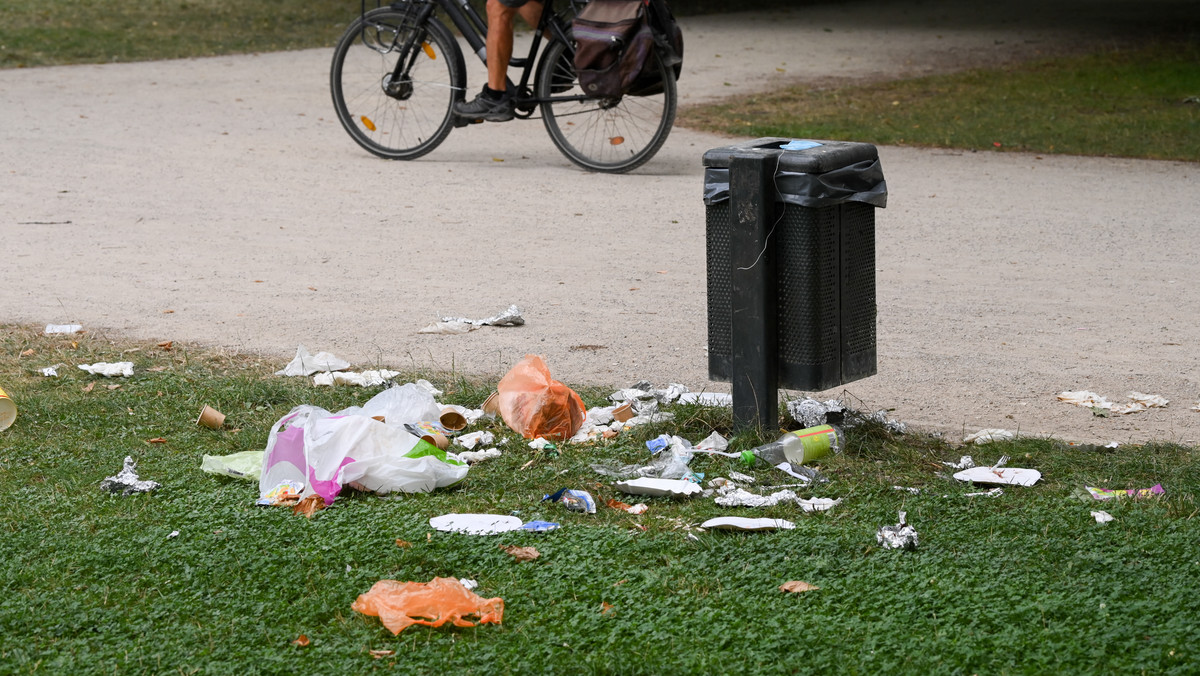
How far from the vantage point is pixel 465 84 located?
8953mm

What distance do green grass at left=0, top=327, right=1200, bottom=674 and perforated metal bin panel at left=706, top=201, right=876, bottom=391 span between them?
0.24 m

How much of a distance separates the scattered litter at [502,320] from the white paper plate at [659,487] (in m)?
1.89

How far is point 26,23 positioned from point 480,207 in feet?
41.1

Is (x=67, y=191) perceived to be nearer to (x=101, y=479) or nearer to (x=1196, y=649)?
(x=101, y=479)

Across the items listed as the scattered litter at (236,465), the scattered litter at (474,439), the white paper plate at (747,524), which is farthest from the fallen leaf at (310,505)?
the white paper plate at (747,524)

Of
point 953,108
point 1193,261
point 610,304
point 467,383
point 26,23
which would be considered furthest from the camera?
point 26,23

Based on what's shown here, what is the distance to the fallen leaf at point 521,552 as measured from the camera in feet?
10.4

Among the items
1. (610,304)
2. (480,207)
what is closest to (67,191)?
(480,207)

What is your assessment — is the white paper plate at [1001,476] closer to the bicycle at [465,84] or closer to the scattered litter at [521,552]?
the scattered litter at [521,552]

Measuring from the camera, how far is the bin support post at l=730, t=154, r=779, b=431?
3803 mm

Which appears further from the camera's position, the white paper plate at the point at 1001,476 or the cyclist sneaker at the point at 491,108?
the cyclist sneaker at the point at 491,108

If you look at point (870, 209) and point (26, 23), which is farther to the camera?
point (26, 23)

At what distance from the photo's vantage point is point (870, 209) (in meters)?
4.00

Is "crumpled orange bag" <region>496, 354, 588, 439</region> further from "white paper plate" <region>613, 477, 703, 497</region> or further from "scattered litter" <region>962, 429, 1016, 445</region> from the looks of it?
"scattered litter" <region>962, 429, 1016, 445</region>
